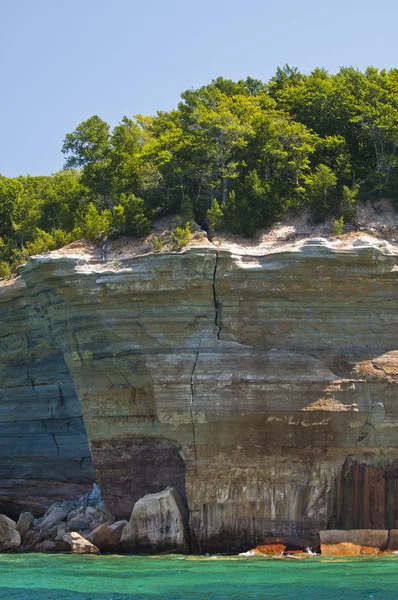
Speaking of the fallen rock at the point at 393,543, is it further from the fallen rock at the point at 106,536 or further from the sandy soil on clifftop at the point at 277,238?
the sandy soil on clifftop at the point at 277,238

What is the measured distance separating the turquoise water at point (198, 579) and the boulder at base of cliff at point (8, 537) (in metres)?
3.60

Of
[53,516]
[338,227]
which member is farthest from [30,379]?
[338,227]

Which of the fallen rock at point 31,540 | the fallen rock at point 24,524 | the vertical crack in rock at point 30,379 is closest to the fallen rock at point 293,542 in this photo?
the fallen rock at point 31,540

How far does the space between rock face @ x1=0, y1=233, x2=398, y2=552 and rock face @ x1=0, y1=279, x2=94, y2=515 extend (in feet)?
19.1

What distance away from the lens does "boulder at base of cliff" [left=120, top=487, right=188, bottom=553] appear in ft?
90.6

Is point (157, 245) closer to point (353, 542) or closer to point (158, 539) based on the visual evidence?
point (158, 539)

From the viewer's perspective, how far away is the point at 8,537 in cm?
3055

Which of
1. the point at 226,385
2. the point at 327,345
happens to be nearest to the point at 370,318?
the point at 327,345

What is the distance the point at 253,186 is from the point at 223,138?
6.96ft

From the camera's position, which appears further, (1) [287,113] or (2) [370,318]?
(1) [287,113]

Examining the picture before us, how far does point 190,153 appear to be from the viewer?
32.6 meters

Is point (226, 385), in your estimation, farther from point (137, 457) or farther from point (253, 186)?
point (253, 186)

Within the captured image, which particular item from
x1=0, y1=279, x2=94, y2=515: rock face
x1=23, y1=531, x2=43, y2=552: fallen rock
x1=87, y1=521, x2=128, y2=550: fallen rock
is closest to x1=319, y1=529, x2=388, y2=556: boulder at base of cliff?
x1=87, y1=521, x2=128, y2=550: fallen rock

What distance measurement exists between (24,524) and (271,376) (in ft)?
34.0
